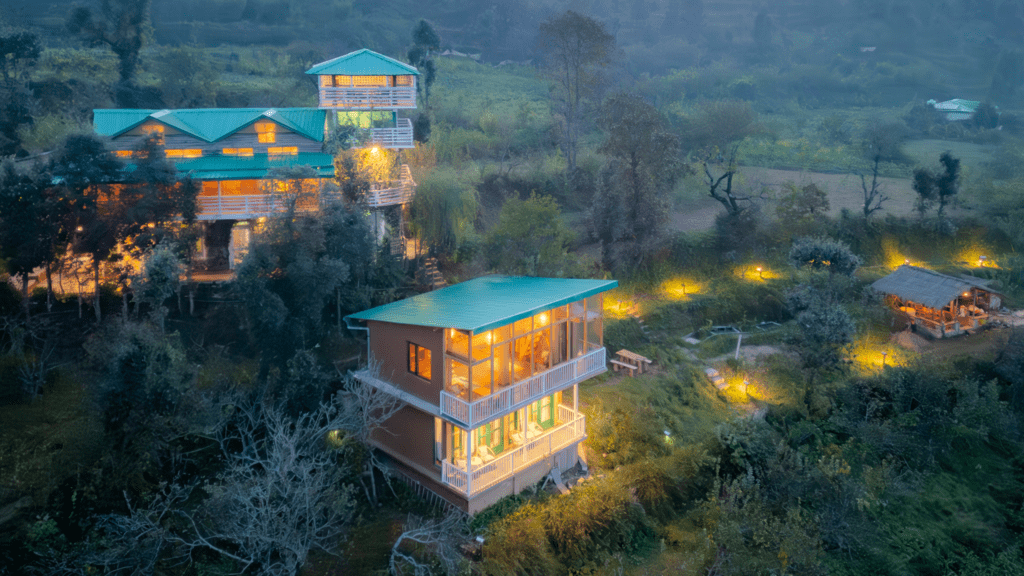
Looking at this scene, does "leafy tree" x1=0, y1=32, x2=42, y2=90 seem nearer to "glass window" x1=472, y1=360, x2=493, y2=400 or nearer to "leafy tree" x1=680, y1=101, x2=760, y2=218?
"glass window" x1=472, y1=360, x2=493, y2=400

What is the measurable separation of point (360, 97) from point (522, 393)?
13578 millimetres

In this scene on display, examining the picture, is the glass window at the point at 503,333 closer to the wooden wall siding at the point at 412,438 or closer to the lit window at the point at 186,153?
the wooden wall siding at the point at 412,438

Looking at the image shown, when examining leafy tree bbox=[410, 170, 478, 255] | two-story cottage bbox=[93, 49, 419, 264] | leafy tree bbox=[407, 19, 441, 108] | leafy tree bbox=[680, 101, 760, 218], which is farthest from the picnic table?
leafy tree bbox=[680, 101, 760, 218]

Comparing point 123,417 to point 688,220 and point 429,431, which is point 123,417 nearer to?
point 429,431

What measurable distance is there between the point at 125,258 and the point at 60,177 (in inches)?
99.3

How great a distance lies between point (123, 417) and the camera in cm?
1272

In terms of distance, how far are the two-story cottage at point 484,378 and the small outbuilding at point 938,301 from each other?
56.1 ft

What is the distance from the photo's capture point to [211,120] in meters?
22.6

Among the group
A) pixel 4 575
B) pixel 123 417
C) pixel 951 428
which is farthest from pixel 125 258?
pixel 951 428

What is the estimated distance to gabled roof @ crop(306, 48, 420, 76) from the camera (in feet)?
74.4

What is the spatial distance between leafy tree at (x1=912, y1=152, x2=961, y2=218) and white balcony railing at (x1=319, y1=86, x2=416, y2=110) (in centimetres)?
2743

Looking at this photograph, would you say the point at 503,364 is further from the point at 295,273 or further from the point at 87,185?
the point at 87,185

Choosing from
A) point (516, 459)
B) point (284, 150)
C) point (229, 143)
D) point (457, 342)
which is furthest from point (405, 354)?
point (229, 143)

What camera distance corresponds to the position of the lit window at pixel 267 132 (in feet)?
75.0
